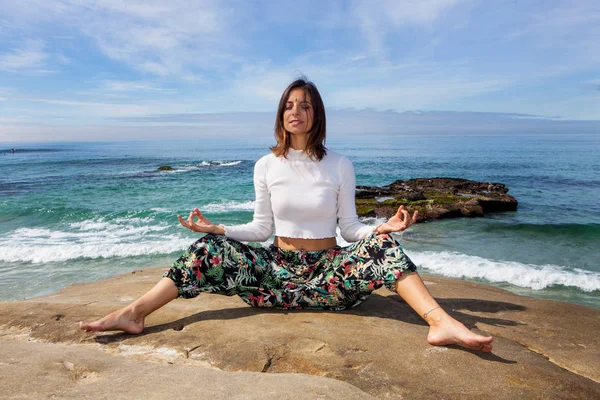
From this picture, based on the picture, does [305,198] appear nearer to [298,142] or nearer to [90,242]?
[298,142]

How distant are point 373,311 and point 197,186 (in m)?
23.0

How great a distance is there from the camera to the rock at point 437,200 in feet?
51.0

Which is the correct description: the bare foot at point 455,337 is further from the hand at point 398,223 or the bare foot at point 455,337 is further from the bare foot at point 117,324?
the bare foot at point 117,324

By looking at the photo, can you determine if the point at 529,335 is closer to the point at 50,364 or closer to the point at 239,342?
the point at 239,342

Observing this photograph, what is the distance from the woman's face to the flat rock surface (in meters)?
1.82

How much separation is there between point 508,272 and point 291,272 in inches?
261

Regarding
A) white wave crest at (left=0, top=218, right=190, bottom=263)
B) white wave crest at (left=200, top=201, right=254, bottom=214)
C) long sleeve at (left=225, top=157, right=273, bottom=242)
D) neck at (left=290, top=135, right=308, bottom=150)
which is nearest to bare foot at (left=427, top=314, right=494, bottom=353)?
long sleeve at (left=225, top=157, right=273, bottom=242)

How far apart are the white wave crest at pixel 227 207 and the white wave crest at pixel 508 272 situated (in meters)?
10.3

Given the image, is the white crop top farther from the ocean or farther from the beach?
the ocean

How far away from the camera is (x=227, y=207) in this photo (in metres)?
19.5

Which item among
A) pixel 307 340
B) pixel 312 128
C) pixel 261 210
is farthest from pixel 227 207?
pixel 307 340

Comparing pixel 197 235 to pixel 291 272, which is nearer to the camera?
pixel 291 272

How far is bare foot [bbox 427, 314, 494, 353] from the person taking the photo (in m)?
3.14

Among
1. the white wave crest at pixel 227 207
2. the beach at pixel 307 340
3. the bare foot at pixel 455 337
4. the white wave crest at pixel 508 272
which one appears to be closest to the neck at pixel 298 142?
the beach at pixel 307 340
